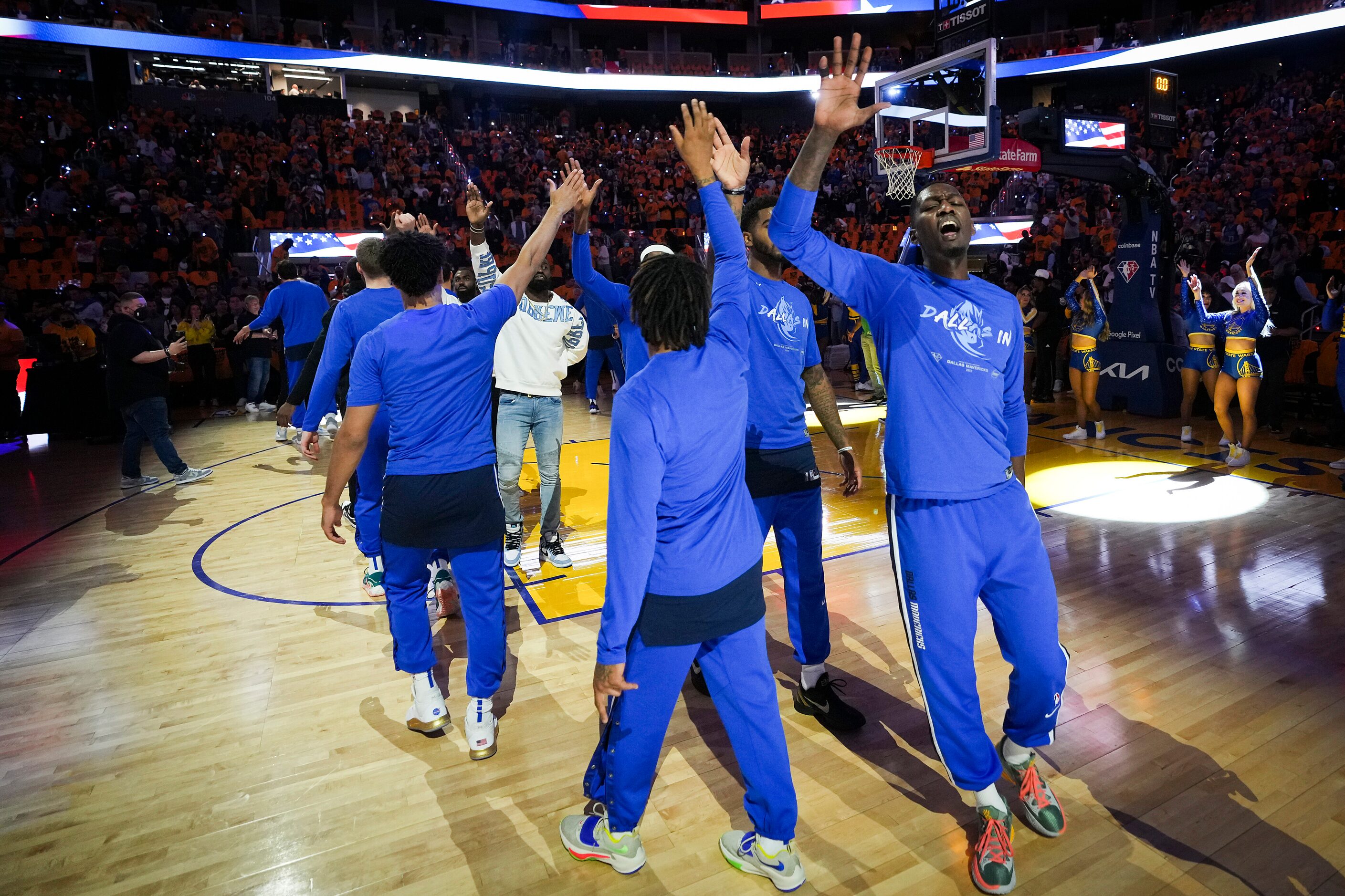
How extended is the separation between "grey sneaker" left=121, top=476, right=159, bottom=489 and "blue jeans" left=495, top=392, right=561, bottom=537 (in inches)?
183

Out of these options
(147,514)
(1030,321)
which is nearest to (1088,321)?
(1030,321)

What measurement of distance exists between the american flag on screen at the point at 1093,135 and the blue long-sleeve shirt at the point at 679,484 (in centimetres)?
871

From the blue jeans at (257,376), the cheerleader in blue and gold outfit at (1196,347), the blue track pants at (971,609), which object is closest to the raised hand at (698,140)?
the blue track pants at (971,609)

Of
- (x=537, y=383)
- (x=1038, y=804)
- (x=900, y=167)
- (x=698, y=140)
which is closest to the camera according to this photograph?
(x=698, y=140)

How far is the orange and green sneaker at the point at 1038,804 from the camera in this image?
8.20 feet

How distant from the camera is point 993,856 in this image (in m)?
2.30

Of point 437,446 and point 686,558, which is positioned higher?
point 437,446

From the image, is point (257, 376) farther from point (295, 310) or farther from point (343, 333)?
point (343, 333)

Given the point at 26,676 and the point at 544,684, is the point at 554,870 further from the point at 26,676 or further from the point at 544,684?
the point at 26,676

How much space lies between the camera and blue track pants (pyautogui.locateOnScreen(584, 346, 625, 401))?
9.15 m

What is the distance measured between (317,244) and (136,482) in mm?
8837

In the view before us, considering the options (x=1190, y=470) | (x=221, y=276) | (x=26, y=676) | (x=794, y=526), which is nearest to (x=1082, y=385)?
(x=1190, y=470)

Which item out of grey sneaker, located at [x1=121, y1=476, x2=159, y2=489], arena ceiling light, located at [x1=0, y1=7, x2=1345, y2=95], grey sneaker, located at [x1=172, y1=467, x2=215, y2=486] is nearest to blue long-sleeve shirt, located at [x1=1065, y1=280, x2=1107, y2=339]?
grey sneaker, located at [x1=172, y1=467, x2=215, y2=486]

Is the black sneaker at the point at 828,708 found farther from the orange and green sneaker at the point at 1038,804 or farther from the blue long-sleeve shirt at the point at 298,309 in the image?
the blue long-sleeve shirt at the point at 298,309
